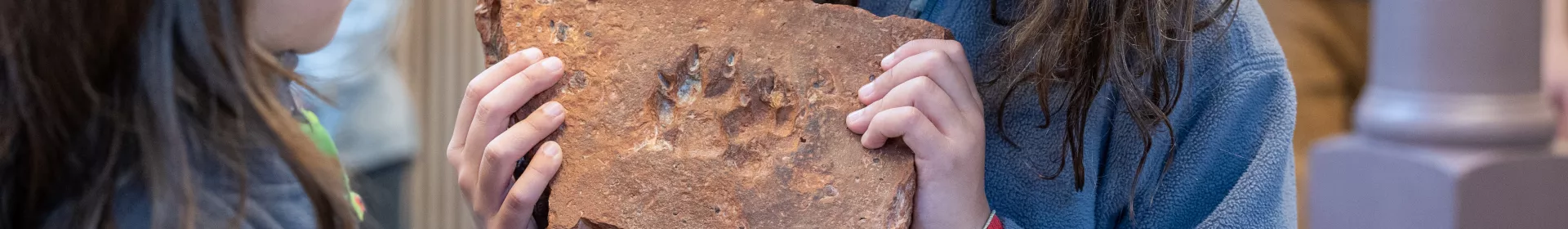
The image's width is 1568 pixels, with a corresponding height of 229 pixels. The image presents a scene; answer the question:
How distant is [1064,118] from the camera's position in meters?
0.73

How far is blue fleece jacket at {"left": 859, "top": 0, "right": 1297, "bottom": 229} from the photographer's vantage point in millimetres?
726

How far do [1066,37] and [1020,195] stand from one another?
0.16 m

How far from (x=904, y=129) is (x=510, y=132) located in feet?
0.72

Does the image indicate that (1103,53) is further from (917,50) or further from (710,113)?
(710,113)

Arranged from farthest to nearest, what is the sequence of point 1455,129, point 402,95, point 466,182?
point 402,95
point 466,182
point 1455,129

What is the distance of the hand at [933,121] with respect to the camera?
60cm

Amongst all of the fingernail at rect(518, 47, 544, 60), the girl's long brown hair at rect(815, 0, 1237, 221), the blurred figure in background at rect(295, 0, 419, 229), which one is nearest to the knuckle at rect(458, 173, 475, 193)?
the fingernail at rect(518, 47, 544, 60)

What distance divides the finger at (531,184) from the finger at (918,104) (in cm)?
17

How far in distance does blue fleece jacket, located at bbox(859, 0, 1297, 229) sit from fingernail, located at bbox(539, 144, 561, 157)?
262 millimetres

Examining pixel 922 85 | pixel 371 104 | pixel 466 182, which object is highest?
pixel 922 85

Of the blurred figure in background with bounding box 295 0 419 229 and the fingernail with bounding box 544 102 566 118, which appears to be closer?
the fingernail with bounding box 544 102 566 118

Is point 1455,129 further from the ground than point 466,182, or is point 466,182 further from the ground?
point 1455,129

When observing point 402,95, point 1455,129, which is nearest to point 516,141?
point 1455,129

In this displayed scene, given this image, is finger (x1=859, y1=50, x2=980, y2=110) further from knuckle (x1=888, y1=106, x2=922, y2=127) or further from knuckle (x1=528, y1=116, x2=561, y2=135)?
knuckle (x1=528, y1=116, x2=561, y2=135)
